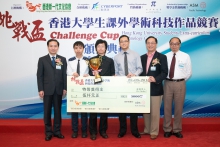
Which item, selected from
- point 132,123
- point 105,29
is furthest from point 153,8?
point 132,123

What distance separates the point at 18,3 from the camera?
447 centimetres

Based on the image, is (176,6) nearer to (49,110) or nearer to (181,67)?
(181,67)

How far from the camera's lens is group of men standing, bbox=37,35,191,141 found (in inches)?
136

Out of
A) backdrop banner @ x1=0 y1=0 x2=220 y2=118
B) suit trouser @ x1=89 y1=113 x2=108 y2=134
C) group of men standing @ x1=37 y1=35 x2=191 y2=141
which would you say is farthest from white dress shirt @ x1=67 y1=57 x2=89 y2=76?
backdrop banner @ x1=0 y1=0 x2=220 y2=118

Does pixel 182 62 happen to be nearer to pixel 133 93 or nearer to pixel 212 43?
pixel 133 93

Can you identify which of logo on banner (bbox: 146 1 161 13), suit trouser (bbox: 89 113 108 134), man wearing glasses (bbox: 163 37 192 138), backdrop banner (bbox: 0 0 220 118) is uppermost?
logo on banner (bbox: 146 1 161 13)

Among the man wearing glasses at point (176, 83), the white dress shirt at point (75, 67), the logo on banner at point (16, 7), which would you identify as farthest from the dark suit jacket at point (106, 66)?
the logo on banner at point (16, 7)

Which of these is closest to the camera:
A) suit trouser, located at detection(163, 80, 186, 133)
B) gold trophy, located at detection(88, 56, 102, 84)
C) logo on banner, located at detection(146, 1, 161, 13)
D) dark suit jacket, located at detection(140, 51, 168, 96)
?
gold trophy, located at detection(88, 56, 102, 84)

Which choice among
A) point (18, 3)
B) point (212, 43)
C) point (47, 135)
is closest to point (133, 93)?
point (47, 135)

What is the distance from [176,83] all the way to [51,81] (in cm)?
190

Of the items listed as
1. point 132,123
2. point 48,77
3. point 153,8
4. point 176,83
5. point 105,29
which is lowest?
point 132,123

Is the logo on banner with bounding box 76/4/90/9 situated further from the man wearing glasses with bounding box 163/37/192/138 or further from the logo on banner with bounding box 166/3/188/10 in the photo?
the man wearing glasses with bounding box 163/37/192/138

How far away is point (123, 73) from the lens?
11.6 ft

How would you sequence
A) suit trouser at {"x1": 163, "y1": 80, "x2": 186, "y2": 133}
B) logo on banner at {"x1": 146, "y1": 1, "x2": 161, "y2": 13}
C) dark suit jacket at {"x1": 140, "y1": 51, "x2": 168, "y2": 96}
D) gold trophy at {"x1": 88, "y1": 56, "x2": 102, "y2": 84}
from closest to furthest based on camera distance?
gold trophy at {"x1": 88, "y1": 56, "x2": 102, "y2": 84} → dark suit jacket at {"x1": 140, "y1": 51, "x2": 168, "y2": 96} → suit trouser at {"x1": 163, "y1": 80, "x2": 186, "y2": 133} → logo on banner at {"x1": 146, "y1": 1, "x2": 161, "y2": 13}
